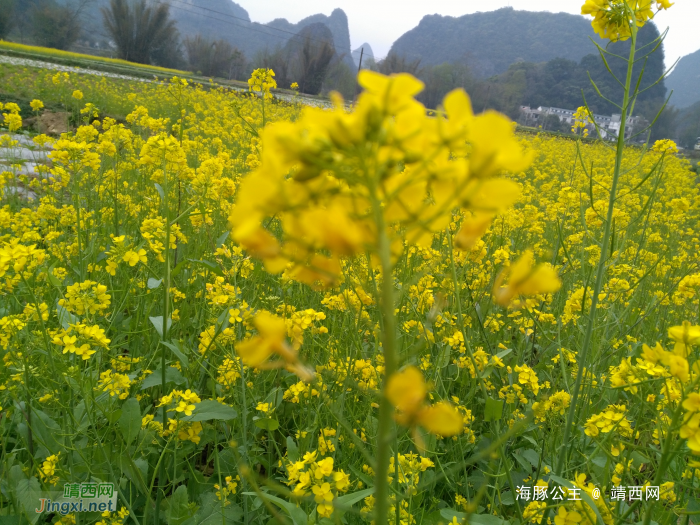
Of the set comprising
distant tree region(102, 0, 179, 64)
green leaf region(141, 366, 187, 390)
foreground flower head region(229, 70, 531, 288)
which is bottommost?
green leaf region(141, 366, 187, 390)

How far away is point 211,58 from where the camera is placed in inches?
1970

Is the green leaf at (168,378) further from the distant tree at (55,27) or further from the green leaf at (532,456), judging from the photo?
the distant tree at (55,27)

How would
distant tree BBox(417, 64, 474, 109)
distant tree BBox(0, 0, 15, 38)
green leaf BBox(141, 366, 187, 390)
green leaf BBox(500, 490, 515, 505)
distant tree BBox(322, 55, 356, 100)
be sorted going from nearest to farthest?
green leaf BBox(500, 490, 515, 505)
green leaf BBox(141, 366, 187, 390)
distant tree BBox(0, 0, 15, 38)
distant tree BBox(322, 55, 356, 100)
distant tree BBox(417, 64, 474, 109)

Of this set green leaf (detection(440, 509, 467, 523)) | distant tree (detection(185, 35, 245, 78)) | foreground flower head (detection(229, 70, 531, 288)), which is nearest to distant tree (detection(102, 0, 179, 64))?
distant tree (detection(185, 35, 245, 78))

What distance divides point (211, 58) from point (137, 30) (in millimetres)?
8417

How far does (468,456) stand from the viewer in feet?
6.89

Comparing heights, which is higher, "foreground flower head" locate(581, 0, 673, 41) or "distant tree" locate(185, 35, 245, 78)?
"distant tree" locate(185, 35, 245, 78)

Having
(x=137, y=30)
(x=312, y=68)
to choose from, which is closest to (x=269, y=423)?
(x=312, y=68)

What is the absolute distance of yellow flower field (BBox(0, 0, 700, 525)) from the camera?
0.48 m

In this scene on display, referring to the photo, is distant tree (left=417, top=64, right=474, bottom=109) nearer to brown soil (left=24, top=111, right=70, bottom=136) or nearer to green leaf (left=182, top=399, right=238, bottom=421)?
brown soil (left=24, top=111, right=70, bottom=136)

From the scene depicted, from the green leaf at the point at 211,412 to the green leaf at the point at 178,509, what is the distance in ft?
0.91

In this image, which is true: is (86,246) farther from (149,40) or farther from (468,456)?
(149,40)

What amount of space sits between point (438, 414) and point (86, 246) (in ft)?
11.2

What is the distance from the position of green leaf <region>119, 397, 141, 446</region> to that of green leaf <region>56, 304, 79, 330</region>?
20.0 inches
